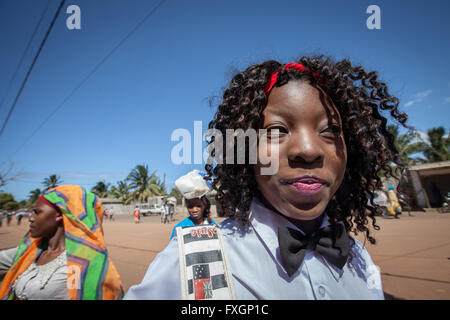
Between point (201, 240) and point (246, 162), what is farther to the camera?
point (246, 162)

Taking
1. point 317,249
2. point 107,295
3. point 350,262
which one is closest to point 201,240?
point 317,249

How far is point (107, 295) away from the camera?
8.50 feet

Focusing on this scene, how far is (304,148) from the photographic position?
3.33 ft

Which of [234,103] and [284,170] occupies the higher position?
[234,103]

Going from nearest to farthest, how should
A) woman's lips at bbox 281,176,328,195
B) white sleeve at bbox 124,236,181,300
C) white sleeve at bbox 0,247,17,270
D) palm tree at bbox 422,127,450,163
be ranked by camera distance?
white sleeve at bbox 124,236,181,300, woman's lips at bbox 281,176,328,195, white sleeve at bbox 0,247,17,270, palm tree at bbox 422,127,450,163

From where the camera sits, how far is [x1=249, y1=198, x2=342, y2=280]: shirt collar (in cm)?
106

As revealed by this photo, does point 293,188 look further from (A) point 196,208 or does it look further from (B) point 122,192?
(B) point 122,192

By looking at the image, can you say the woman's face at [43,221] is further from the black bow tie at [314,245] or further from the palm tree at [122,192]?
the palm tree at [122,192]

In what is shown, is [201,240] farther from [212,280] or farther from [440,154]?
[440,154]

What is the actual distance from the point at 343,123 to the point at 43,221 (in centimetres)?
298

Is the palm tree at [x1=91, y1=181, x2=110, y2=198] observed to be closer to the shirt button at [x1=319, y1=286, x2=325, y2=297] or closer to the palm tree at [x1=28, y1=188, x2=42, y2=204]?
the palm tree at [x1=28, y1=188, x2=42, y2=204]

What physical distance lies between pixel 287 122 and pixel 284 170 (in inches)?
8.6

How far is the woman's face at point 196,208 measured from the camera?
4.21 meters

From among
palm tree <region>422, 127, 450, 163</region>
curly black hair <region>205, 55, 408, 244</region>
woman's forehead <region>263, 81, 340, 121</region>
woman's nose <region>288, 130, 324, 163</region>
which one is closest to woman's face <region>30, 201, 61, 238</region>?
curly black hair <region>205, 55, 408, 244</region>
